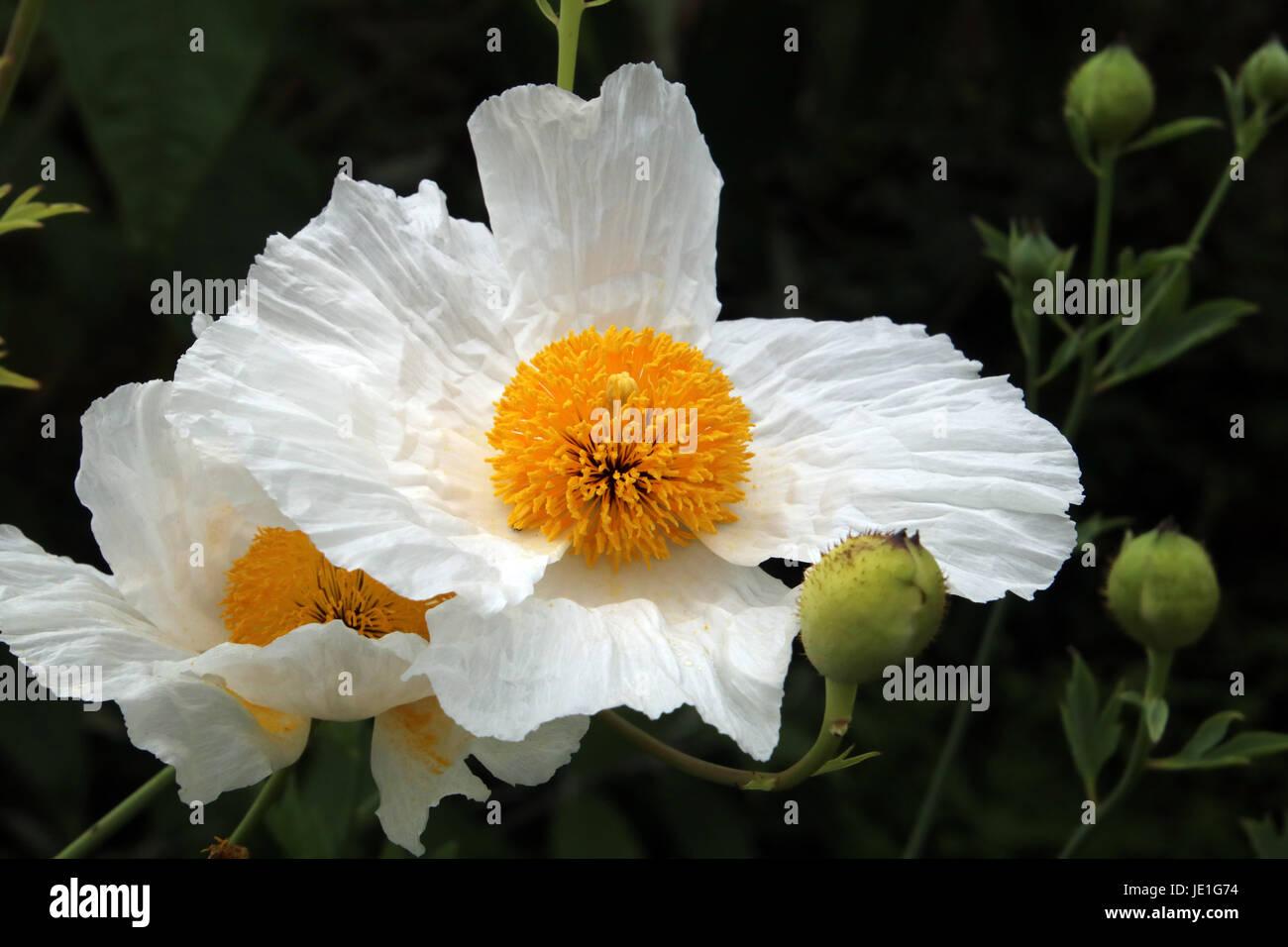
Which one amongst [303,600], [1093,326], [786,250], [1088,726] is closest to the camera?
[303,600]

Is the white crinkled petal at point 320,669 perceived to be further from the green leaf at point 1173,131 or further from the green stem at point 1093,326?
the green leaf at point 1173,131

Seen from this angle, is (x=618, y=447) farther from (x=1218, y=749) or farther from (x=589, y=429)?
(x=1218, y=749)

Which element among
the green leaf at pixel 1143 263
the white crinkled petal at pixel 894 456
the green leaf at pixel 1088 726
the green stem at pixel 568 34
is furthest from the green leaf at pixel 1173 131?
the green stem at pixel 568 34

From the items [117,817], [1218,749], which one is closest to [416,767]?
[117,817]

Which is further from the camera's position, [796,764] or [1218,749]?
[1218,749]

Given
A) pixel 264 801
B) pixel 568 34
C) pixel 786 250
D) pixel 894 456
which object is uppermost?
pixel 786 250

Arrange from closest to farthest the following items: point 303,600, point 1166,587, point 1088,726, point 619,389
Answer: point 303,600
point 619,389
point 1166,587
point 1088,726

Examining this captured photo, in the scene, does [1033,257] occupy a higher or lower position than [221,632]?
higher
